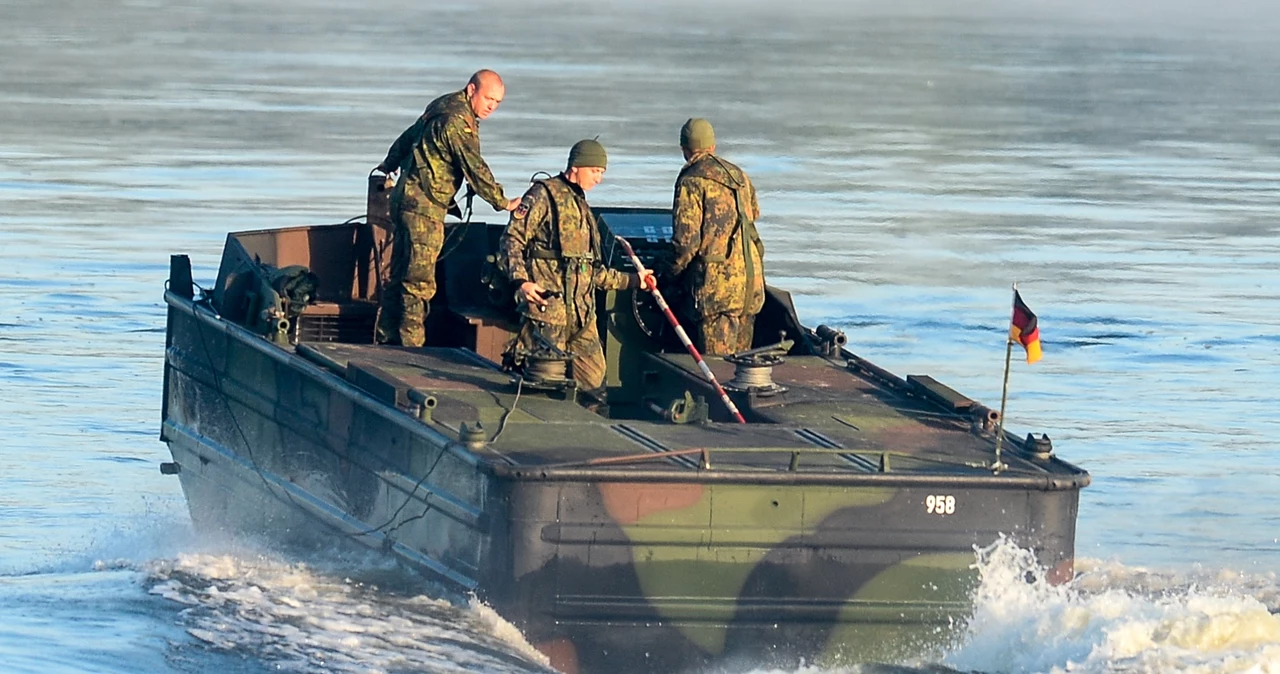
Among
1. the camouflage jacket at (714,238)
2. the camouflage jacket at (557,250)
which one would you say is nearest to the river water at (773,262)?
the camouflage jacket at (557,250)

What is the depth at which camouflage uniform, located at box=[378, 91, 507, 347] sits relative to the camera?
44.1ft

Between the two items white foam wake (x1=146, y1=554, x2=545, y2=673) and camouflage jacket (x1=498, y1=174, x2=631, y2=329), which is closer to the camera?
white foam wake (x1=146, y1=554, x2=545, y2=673)

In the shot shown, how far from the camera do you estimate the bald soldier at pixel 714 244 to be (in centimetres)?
1279

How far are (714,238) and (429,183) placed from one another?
1569mm

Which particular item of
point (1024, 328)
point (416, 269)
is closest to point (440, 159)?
point (416, 269)

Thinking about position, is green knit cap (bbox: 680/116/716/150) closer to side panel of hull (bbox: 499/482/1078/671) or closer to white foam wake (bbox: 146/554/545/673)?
white foam wake (bbox: 146/554/545/673)

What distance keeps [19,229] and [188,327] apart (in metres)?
10.6

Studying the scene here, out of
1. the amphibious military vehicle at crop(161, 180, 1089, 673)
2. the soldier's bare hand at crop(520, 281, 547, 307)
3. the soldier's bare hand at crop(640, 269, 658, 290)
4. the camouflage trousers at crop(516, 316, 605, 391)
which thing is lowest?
the amphibious military vehicle at crop(161, 180, 1089, 673)

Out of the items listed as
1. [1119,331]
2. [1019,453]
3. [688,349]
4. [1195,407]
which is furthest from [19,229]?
[1019,453]

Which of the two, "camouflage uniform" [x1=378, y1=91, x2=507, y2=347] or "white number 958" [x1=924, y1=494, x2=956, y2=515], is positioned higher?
"camouflage uniform" [x1=378, y1=91, x2=507, y2=347]

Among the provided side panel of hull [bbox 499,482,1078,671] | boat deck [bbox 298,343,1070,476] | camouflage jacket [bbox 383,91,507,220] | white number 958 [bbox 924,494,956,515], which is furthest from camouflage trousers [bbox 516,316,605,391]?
white number 958 [bbox 924,494,956,515]

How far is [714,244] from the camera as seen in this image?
12805 mm

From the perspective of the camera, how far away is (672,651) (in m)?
10.4

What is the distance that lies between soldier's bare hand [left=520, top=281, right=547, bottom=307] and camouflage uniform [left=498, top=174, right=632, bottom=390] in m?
0.04
